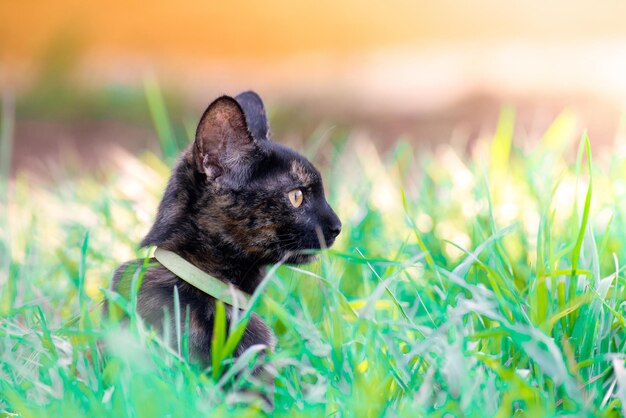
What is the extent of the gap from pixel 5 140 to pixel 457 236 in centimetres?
172

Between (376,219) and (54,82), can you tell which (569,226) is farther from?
(54,82)

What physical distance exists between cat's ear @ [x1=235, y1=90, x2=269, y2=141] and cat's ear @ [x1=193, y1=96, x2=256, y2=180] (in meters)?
0.25

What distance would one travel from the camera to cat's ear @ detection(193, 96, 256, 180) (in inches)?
81.7

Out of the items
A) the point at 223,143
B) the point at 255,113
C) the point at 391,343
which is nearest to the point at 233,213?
the point at 223,143

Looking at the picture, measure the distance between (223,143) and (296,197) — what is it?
25 cm

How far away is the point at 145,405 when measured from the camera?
5.08 feet

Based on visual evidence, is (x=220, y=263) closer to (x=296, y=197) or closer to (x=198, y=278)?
(x=198, y=278)

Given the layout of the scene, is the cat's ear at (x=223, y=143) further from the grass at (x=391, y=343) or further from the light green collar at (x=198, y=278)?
the grass at (x=391, y=343)

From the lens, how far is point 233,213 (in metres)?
2.11

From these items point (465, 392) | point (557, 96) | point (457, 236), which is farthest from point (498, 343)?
point (557, 96)

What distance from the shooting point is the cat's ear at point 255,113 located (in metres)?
2.39

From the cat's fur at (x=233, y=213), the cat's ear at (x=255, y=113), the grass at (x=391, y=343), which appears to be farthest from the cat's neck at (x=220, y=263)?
the cat's ear at (x=255, y=113)

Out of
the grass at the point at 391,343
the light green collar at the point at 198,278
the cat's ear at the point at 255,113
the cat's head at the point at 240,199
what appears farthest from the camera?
the cat's ear at the point at 255,113

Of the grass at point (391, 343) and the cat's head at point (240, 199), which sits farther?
the cat's head at point (240, 199)
